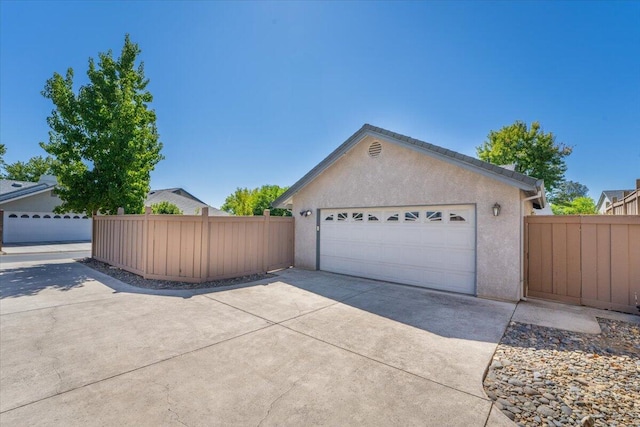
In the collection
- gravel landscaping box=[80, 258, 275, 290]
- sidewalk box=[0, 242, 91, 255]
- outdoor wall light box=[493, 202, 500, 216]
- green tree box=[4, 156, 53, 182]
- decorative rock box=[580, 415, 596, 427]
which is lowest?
gravel landscaping box=[80, 258, 275, 290]

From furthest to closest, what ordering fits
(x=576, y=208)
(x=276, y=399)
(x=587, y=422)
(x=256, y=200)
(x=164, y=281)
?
(x=576, y=208), (x=256, y=200), (x=164, y=281), (x=276, y=399), (x=587, y=422)

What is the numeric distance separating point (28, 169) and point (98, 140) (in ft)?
128

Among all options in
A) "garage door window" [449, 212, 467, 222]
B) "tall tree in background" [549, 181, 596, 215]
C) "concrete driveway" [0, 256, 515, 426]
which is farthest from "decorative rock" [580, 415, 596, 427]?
"tall tree in background" [549, 181, 596, 215]

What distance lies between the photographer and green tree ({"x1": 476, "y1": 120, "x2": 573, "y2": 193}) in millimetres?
27016

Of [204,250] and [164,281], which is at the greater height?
[204,250]

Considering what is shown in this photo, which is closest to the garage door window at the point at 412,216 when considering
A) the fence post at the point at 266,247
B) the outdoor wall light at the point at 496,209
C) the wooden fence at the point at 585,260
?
the outdoor wall light at the point at 496,209

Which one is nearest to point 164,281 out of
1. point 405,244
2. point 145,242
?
point 145,242

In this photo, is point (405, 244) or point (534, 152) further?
point (534, 152)

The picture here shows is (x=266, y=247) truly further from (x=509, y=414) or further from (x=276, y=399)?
(x=509, y=414)

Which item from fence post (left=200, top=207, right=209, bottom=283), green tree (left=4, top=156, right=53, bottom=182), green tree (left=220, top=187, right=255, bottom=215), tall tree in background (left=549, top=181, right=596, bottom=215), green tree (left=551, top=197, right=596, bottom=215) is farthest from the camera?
green tree (left=551, top=197, right=596, bottom=215)

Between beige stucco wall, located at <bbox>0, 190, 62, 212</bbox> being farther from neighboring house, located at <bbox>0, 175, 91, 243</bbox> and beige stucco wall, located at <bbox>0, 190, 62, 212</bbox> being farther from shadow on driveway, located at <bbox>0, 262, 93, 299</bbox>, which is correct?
shadow on driveway, located at <bbox>0, 262, 93, 299</bbox>

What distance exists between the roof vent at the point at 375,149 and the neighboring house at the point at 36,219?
926 inches

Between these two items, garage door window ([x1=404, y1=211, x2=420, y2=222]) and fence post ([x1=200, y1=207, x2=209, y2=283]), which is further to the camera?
fence post ([x1=200, y1=207, x2=209, y2=283])

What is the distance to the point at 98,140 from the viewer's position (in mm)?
12070
